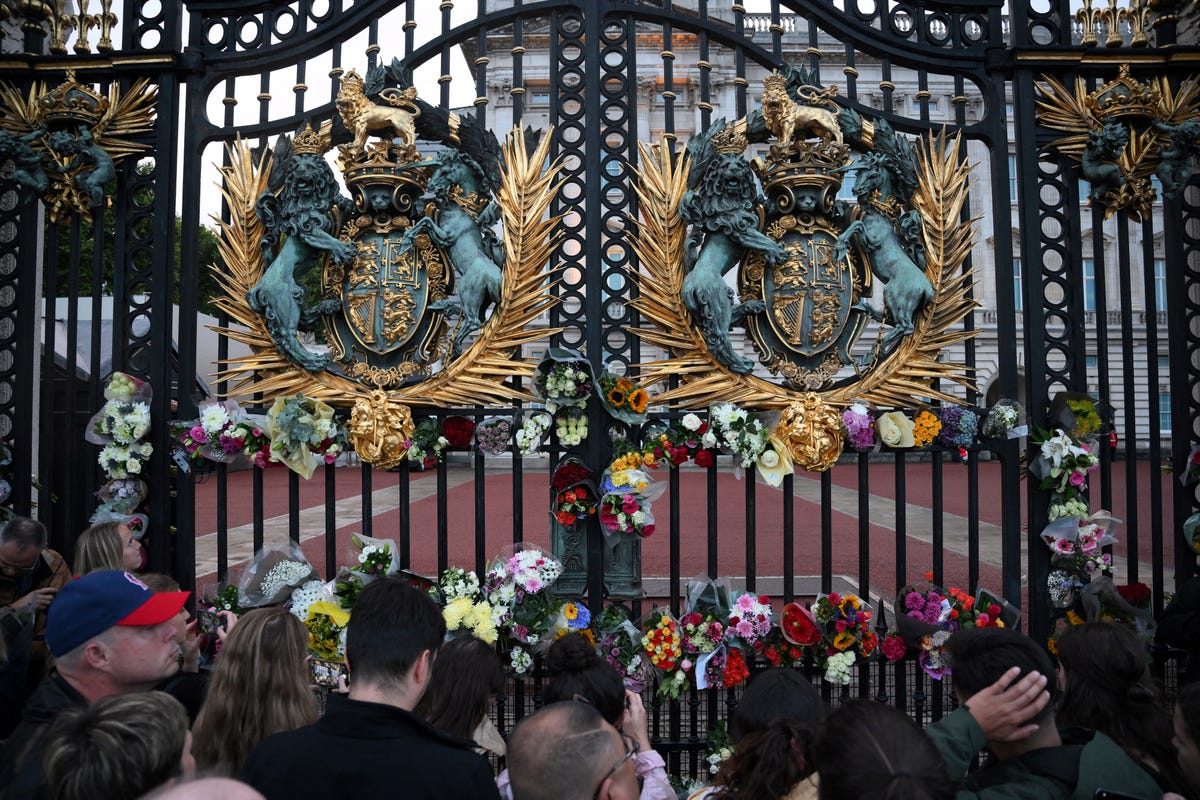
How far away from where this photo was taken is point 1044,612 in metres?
5.00

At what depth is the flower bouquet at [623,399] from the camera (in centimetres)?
478

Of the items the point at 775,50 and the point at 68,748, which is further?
the point at 775,50

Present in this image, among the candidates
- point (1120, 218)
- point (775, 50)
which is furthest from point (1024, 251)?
point (775, 50)

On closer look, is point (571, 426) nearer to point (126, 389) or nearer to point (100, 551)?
point (100, 551)

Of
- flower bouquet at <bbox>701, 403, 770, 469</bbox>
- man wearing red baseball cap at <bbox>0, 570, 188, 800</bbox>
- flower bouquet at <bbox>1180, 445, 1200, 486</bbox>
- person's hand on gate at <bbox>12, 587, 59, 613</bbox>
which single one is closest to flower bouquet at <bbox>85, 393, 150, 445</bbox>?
person's hand on gate at <bbox>12, 587, 59, 613</bbox>

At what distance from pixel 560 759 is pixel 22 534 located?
3602 millimetres

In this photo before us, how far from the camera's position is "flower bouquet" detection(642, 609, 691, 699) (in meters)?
4.62

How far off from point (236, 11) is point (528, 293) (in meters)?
2.54

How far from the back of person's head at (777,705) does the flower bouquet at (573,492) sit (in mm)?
2273

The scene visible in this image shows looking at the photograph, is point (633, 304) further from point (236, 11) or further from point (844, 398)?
point (236, 11)

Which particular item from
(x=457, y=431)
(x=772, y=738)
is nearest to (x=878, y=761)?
(x=772, y=738)

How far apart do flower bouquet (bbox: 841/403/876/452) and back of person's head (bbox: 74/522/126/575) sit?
3.77 meters

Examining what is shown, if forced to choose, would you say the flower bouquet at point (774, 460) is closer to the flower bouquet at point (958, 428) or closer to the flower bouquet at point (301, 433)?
the flower bouquet at point (958, 428)

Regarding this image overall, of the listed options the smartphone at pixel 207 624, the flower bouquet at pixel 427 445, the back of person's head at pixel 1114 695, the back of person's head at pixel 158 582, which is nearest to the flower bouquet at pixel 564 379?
the flower bouquet at pixel 427 445
